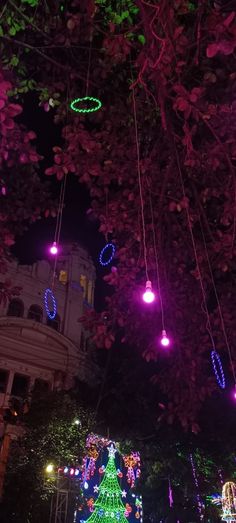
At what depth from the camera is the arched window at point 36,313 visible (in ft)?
65.6

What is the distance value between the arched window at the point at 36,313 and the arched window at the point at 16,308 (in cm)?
51

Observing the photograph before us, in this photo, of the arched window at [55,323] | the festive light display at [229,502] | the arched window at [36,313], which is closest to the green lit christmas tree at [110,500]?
the festive light display at [229,502]

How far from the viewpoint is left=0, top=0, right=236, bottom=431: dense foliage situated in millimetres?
4016

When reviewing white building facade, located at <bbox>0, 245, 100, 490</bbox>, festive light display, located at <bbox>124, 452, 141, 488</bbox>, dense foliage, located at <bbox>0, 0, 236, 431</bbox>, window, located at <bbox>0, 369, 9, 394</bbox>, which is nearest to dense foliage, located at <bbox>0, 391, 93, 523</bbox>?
white building facade, located at <bbox>0, 245, 100, 490</bbox>

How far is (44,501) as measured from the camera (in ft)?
42.8

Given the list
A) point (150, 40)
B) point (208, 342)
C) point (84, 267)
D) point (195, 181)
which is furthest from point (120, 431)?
point (150, 40)

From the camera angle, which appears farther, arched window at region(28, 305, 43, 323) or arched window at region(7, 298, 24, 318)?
arched window at region(28, 305, 43, 323)

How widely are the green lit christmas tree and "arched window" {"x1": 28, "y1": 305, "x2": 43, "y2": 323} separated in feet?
21.8

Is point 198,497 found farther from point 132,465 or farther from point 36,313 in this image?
point 36,313

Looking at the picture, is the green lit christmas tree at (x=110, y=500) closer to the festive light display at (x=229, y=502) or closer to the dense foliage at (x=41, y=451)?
the festive light display at (x=229, y=502)

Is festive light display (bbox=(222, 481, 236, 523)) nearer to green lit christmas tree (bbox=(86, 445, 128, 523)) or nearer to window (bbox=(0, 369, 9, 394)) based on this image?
green lit christmas tree (bbox=(86, 445, 128, 523))

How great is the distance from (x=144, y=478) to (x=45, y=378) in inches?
247

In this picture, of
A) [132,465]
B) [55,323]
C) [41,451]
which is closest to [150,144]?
[41,451]

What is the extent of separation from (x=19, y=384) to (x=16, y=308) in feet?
10.8
